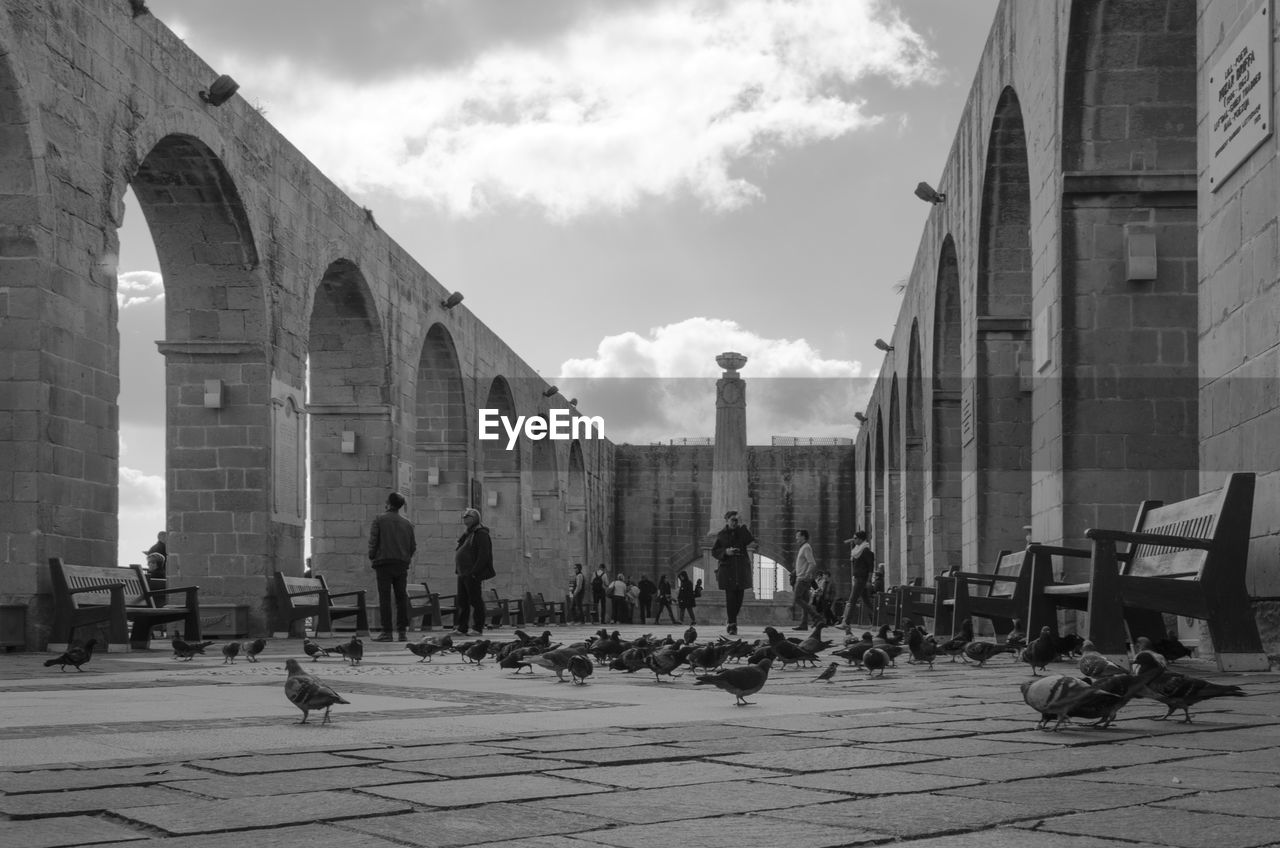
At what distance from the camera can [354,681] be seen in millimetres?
7160

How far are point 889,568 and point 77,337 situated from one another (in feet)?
60.8

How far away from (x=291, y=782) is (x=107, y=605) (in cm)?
750

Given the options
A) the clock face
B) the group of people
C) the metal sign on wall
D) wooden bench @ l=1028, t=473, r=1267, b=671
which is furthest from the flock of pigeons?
the clock face

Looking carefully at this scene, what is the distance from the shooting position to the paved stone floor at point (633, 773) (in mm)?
2609

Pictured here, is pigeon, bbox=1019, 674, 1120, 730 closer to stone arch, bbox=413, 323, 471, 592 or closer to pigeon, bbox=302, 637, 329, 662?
pigeon, bbox=302, 637, 329, 662

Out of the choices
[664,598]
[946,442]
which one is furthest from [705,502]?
[946,442]

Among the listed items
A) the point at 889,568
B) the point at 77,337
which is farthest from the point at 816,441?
the point at 77,337

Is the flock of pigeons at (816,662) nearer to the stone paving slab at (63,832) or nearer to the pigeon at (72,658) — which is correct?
the pigeon at (72,658)

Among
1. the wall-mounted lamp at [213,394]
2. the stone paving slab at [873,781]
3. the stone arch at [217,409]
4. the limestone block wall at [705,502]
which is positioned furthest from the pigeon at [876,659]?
the limestone block wall at [705,502]

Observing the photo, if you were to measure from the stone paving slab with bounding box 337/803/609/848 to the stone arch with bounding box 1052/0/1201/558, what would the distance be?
8.04 metres

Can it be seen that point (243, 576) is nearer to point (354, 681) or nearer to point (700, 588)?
point (354, 681)

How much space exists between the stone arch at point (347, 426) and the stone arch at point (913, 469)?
300 inches

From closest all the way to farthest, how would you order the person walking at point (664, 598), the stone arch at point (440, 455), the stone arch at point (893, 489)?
the stone arch at point (440, 455) → the stone arch at point (893, 489) → the person walking at point (664, 598)

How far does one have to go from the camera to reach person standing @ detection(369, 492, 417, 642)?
13.7 metres
